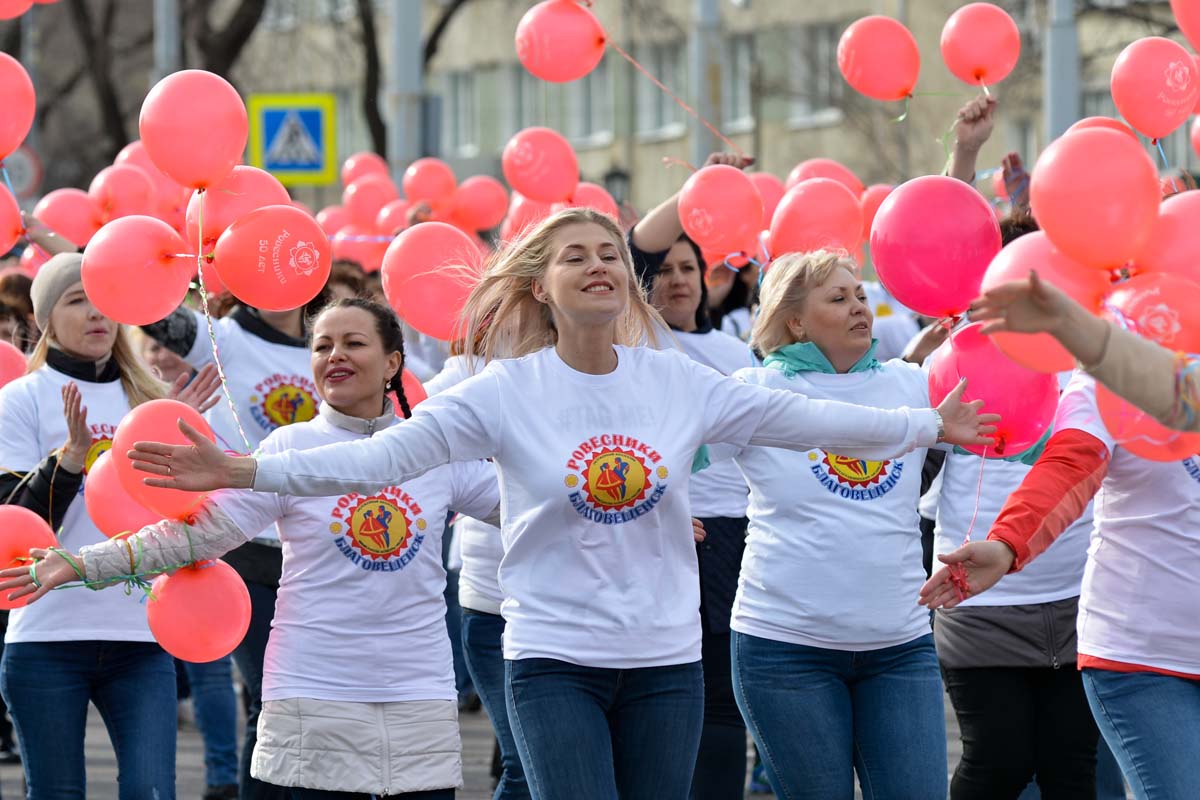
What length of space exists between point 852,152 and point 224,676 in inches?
1090

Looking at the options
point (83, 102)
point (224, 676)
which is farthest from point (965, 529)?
point (83, 102)

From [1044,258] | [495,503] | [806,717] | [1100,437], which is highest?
[1044,258]

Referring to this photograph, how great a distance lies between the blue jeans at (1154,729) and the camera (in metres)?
4.51

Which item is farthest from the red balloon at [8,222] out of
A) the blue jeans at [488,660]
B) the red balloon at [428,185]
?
the red balloon at [428,185]

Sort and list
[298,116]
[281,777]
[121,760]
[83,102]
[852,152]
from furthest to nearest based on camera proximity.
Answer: [83,102]
[852,152]
[298,116]
[121,760]
[281,777]

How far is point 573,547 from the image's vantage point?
182 inches

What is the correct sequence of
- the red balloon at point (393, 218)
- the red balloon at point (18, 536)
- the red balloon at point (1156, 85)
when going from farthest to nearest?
the red balloon at point (393, 218) → the red balloon at point (1156, 85) → the red balloon at point (18, 536)

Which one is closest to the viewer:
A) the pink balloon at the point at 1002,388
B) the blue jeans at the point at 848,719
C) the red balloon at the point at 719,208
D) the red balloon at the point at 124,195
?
the pink balloon at the point at 1002,388

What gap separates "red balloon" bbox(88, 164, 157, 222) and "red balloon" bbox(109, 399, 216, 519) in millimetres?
4217

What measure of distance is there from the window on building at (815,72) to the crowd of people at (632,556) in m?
24.3

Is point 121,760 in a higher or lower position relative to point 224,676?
higher

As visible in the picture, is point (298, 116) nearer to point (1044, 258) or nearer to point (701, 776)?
point (701, 776)

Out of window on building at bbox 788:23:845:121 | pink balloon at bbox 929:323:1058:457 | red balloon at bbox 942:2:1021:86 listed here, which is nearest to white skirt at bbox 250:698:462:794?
pink balloon at bbox 929:323:1058:457

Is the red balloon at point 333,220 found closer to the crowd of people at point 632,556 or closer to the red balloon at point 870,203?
the red balloon at point 870,203
